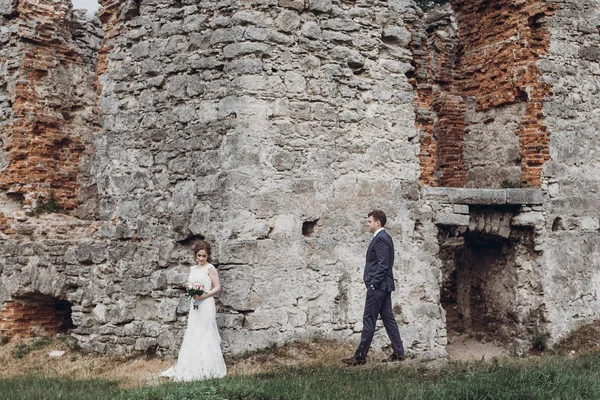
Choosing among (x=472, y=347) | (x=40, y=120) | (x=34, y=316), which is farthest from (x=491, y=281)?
(x=40, y=120)

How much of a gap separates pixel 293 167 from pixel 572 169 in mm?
4834

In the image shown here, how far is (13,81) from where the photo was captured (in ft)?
35.3

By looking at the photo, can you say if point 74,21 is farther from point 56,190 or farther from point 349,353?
point 349,353

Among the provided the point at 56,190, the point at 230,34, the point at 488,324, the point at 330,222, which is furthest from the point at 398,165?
the point at 56,190

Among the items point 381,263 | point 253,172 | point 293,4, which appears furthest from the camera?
point 293,4

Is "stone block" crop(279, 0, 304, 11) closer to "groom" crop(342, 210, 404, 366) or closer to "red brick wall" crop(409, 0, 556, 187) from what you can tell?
"red brick wall" crop(409, 0, 556, 187)

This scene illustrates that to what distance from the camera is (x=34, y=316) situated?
10.3 meters

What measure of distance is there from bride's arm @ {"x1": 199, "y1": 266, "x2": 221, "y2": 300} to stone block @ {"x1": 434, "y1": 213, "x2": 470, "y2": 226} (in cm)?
334

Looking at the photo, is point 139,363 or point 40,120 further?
point 40,120

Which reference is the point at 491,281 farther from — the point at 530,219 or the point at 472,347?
the point at 530,219

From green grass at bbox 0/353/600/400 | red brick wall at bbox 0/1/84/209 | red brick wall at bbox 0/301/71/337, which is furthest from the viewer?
red brick wall at bbox 0/1/84/209

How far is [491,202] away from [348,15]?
3.46 m

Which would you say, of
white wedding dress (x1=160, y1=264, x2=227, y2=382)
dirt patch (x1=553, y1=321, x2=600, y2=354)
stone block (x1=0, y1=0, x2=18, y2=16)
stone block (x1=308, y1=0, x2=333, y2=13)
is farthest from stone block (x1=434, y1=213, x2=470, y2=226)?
stone block (x1=0, y1=0, x2=18, y2=16)

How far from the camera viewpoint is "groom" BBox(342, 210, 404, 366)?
7.50 m
